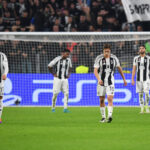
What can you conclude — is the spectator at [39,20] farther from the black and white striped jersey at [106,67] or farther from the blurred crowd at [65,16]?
the black and white striped jersey at [106,67]

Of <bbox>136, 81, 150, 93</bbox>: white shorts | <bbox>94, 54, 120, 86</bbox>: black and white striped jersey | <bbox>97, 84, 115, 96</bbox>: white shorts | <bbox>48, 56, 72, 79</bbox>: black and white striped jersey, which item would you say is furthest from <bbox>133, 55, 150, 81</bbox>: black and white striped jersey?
<bbox>97, 84, 115, 96</bbox>: white shorts

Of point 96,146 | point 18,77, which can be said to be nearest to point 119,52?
point 18,77

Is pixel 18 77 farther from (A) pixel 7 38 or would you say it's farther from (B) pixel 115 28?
(B) pixel 115 28

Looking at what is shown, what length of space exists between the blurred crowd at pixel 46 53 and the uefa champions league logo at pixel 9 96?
1.72 feet

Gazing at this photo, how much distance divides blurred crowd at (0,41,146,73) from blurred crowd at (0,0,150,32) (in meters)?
1.05

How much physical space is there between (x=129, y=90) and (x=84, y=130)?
8.73 m

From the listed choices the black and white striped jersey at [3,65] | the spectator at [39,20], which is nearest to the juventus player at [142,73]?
the black and white striped jersey at [3,65]

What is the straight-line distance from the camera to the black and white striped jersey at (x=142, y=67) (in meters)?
15.0

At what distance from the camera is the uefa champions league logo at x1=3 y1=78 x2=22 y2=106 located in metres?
18.5

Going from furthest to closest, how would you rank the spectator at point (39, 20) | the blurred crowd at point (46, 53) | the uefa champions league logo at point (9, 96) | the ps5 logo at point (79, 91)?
the spectator at point (39, 20), the blurred crowd at point (46, 53), the uefa champions league logo at point (9, 96), the ps5 logo at point (79, 91)

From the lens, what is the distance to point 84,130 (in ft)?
32.5

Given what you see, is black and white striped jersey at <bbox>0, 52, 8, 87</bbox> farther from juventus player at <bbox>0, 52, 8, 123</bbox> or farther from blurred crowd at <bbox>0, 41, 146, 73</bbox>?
blurred crowd at <bbox>0, 41, 146, 73</bbox>

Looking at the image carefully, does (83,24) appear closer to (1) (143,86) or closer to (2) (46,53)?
(2) (46,53)

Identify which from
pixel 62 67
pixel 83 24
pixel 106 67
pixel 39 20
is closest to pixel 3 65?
pixel 106 67
